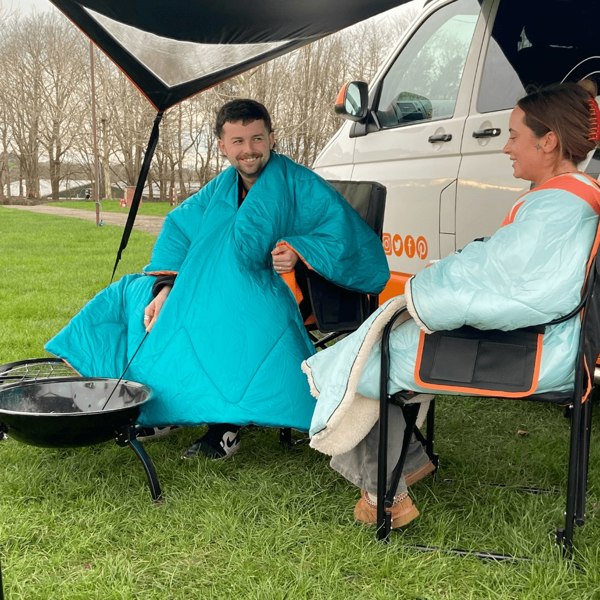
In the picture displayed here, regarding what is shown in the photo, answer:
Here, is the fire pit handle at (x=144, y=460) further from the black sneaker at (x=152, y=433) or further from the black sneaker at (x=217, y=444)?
the black sneaker at (x=152, y=433)

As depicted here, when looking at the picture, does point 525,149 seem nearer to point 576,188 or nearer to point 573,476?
point 576,188

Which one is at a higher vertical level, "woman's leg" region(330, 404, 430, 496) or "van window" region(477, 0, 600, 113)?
"van window" region(477, 0, 600, 113)

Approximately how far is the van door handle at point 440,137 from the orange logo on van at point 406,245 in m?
0.51

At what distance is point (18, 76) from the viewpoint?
3238 centimetres

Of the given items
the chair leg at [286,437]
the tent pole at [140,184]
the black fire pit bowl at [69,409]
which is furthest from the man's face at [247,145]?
the chair leg at [286,437]

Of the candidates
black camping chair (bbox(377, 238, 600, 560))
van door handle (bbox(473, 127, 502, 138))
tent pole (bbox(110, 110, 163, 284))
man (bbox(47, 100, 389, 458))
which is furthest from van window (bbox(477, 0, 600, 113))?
tent pole (bbox(110, 110, 163, 284))

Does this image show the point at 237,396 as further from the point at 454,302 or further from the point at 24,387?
the point at 454,302

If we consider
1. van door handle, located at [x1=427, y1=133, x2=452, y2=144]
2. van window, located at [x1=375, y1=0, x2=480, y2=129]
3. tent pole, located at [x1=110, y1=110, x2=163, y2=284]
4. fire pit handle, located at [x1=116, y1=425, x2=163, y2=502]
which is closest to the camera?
fire pit handle, located at [x1=116, y1=425, x2=163, y2=502]

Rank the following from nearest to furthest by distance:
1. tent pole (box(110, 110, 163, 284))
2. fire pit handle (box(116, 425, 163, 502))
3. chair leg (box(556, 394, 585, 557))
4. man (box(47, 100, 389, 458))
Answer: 1. chair leg (box(556, 394, 585, 557))
2. fire pit handle (box(116, 425, 163, 502))
3. man (box(47, 100, 389, 458))
4. tent pole (box(110, 110, 163, 284))

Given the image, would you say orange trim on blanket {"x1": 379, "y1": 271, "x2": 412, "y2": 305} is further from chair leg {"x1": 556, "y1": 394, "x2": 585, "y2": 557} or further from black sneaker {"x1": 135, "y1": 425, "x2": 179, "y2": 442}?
chair leg {"x1": 556, "y1": 394, "x2": 585, "y2": 557}

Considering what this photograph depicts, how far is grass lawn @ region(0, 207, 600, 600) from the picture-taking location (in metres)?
2.33

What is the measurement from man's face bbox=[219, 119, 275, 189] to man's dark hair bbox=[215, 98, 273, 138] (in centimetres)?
2

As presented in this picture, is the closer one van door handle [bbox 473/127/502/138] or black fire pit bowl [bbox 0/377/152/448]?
black fire pit bowl [bbox 0/377/152/448]

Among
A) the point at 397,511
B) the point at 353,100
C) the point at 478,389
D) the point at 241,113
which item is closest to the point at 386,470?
the point at 397,511
